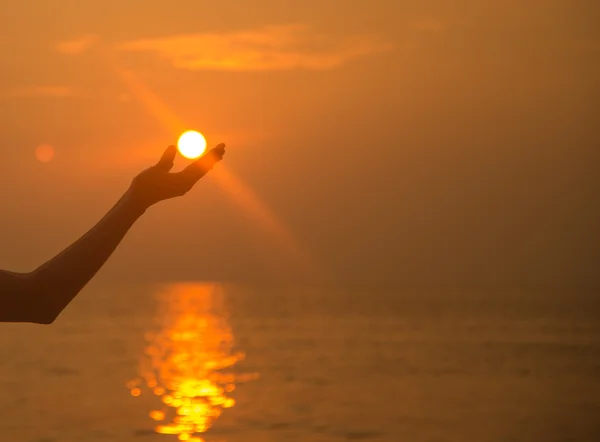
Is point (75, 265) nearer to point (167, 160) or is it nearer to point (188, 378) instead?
point (167, 160)

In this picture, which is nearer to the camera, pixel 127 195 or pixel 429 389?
pixel 127 195

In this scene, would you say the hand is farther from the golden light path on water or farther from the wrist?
the golden light path on water

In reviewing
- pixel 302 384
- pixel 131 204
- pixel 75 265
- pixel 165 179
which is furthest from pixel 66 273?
pixel 302 384

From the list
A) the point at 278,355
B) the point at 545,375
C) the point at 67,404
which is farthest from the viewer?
the point at 278,355

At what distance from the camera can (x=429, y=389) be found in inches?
2766

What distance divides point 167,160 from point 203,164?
0.08 m

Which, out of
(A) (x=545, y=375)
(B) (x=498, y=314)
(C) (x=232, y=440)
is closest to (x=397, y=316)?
(B) (x=498, y=314)

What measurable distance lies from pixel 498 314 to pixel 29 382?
138432 millimetres

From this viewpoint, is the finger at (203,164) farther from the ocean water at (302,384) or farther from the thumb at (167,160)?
the ocean water at (302,384)

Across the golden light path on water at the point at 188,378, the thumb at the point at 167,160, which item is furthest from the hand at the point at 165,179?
the golden light path on water at the point at 188,378

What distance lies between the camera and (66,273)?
1.80m

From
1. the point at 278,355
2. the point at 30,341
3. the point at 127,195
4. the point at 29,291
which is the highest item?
the point at 30,341

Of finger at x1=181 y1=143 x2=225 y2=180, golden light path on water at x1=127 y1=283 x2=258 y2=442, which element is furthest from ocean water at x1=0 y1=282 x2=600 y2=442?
finger at x1=181 y1=143 x2=225 y2=180

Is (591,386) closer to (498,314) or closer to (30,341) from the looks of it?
(30,341)
